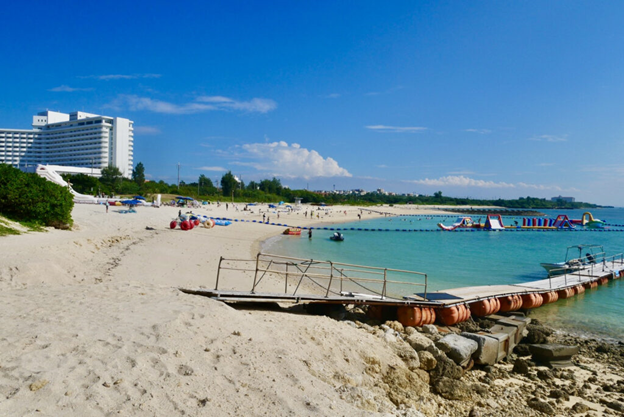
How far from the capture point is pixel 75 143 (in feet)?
409

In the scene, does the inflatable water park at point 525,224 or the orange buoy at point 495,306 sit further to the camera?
the inflatable water park at point 525,224

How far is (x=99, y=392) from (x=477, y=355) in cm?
749

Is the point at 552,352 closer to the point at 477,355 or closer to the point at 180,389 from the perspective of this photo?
the point at 477,355

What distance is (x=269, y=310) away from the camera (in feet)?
30.5

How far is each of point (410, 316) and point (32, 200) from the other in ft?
68.5

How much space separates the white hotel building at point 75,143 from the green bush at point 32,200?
4234 inches

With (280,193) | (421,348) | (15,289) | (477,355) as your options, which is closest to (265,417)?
(421,348)

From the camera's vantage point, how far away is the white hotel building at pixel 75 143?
400 ft

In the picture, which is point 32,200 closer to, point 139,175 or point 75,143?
point 139,175

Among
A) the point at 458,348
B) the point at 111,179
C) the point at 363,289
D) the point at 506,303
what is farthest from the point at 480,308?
the point at 111,179

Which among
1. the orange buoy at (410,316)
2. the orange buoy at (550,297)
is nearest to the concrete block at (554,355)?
the orange buoy at (410,316)

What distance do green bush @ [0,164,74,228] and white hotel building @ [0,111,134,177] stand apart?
107534 mm

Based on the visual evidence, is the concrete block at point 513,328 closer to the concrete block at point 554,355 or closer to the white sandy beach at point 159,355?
the concrete block at point 554,355

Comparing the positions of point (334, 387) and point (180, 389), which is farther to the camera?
point (334, 387)
